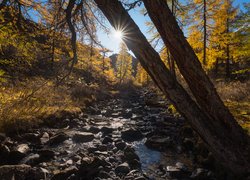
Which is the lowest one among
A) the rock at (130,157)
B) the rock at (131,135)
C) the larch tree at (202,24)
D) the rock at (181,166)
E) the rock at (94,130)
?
the rock at (181,166)

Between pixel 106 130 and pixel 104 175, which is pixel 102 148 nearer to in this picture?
pixel 104 175

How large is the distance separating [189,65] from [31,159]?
4.26 m

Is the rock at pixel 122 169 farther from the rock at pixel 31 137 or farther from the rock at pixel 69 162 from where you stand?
the rock at pixel 31 137

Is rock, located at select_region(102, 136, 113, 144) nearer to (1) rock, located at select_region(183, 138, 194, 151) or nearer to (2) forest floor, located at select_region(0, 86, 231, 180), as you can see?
(2) forest floor, located at select_region(0, 86, 231, 180)

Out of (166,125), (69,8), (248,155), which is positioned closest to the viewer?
(248,155)

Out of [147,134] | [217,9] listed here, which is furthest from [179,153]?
[217,9]

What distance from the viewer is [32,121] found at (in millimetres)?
7922

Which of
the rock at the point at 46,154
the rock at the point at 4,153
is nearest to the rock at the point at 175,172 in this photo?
the rock at the point at 46,154

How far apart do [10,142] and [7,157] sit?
0.84 metres

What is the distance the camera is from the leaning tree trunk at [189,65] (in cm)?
318

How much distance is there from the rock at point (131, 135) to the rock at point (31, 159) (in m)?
3.38

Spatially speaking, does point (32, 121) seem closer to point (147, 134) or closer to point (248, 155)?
point (147, 134)

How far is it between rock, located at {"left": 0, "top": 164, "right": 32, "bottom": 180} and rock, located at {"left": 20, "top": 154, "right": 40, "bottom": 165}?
2.42 ft

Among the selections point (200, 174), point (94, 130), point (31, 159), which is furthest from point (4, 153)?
point (200, 174)
